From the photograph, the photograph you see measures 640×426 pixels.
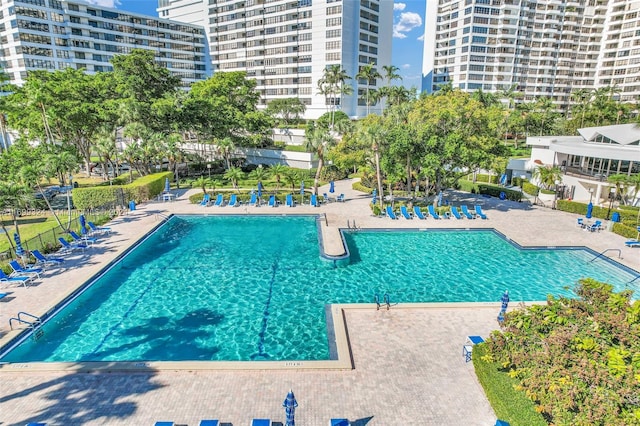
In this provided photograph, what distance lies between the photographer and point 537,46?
10294 cm

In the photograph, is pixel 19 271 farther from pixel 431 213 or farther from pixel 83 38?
pixel 83 38

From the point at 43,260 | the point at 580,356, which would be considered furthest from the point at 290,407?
the point at 43,260

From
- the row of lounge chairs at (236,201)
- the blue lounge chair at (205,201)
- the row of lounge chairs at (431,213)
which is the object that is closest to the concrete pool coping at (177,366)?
the row of lounge chairs at (431,213)

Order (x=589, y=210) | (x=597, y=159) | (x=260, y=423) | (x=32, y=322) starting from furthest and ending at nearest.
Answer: (x=597, y=159), (x=589, y=210), (x=32, y=322), (x=260, y=423)

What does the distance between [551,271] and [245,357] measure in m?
17.2

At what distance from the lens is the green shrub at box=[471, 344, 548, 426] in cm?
948

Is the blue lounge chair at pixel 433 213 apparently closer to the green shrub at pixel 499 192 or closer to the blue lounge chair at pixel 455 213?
the blue lounge chair at pixel 455 213

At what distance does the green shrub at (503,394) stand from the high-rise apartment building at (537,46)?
102m

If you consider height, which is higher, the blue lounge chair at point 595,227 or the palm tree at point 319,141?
the palm tree at point 319,141

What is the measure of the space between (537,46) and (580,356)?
118016 mm

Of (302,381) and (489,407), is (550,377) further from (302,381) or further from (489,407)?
(302,381)

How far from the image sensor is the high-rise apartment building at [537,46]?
97.8m

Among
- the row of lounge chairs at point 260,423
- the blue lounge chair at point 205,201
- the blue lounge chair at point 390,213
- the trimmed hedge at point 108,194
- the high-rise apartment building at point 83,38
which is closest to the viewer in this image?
Answer: the row of lounge chairs at point 260,423

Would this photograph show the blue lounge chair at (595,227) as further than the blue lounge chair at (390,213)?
No
